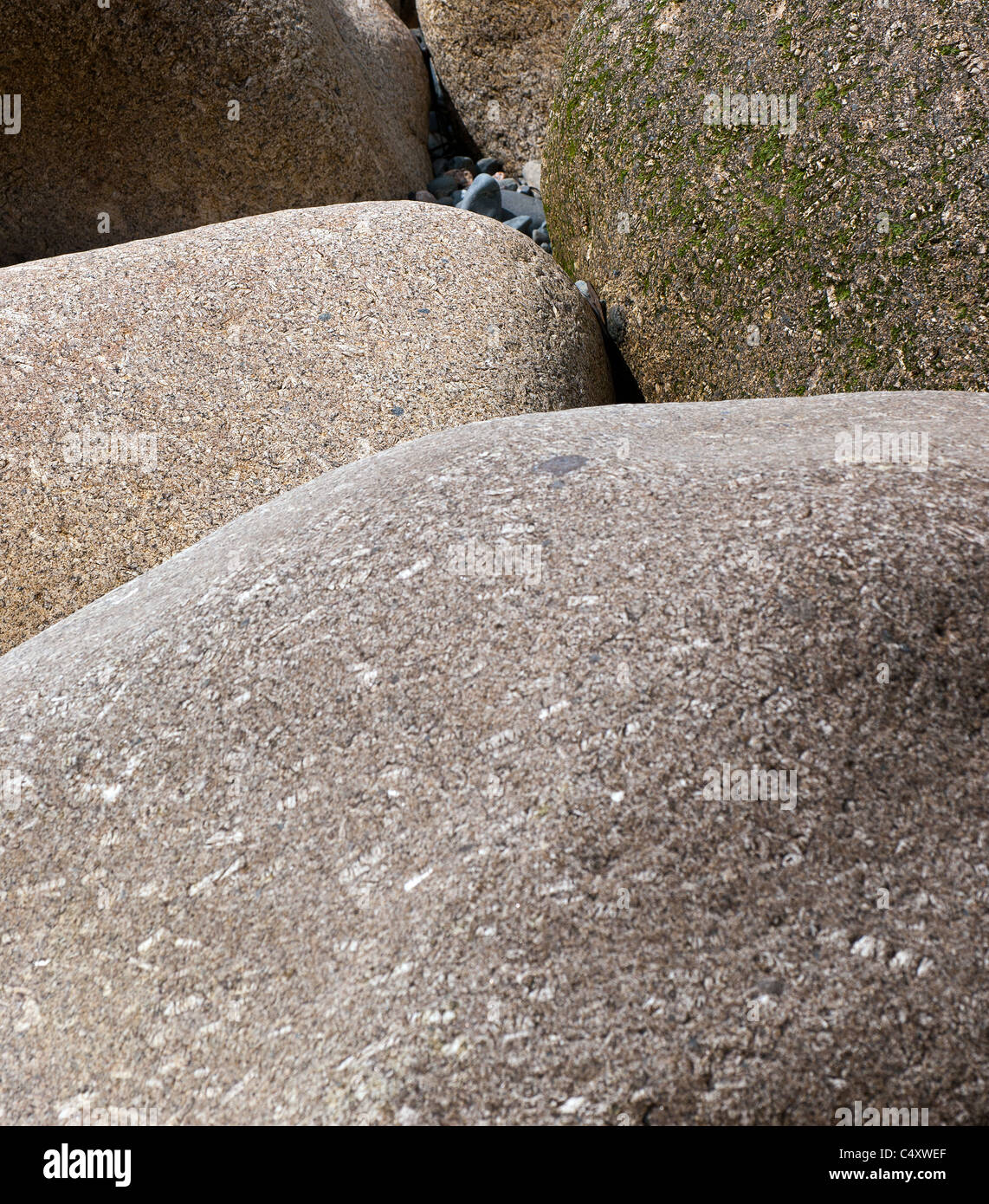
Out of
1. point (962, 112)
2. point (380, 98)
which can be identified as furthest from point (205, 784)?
point (380, 98)

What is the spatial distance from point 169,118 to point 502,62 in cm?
177

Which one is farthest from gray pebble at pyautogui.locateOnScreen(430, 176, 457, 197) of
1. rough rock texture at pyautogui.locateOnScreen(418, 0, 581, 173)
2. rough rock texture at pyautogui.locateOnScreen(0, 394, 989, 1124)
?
rough rock texture at pyautogui.locateOnScreen(0, 394, 989, 1124)

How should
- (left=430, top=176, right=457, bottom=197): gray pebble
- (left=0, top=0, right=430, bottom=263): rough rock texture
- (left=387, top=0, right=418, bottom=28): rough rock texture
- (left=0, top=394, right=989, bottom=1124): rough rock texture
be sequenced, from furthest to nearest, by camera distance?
(left=387, top=0, right=418, bottom=28): rough rock texture, (left=430, top=176, right=457, bottom=197): gray pebble, (left=0, top=0, right=430, bottom=263): rough rock texture, (left=0, top=394, right=989, bottom=1124): rough rock texture

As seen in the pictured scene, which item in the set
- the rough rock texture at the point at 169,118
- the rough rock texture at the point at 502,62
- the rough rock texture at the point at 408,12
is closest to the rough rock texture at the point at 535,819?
the rough rock texture at the point at 169,118

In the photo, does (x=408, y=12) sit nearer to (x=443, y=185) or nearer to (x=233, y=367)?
(x=443, y=185)

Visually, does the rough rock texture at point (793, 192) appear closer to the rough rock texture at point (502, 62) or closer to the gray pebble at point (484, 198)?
the gray pebble at point (484, 198)

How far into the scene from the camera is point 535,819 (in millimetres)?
1503

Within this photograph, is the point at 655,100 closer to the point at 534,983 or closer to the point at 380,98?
the point at 380,98

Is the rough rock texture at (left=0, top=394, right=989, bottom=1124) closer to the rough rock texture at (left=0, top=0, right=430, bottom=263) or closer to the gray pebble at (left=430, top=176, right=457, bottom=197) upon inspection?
the rough rock texture at (left=0, top=0, right=430, bottom=263)

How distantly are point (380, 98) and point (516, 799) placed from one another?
4.04 meters

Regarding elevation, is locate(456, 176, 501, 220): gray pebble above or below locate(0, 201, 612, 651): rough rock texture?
above

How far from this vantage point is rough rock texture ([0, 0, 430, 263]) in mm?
3736

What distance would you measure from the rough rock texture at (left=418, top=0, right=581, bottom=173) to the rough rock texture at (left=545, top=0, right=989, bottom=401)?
1.30 m

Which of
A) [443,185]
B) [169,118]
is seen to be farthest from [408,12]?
[169,118]
